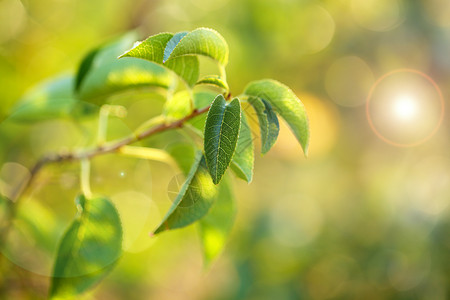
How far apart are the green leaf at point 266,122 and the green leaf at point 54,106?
316 mm

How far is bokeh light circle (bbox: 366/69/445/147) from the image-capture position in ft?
7.09

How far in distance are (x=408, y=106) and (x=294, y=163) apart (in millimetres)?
633

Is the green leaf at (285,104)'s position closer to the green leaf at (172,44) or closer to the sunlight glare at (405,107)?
the green leaf at (172,44)

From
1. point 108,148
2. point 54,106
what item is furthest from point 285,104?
point 54,106

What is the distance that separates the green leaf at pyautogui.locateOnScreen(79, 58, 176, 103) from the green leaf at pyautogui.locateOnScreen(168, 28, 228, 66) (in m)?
0.14

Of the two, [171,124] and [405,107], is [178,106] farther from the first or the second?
[405,107]

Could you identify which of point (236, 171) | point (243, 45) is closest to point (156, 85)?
point (236, 171)

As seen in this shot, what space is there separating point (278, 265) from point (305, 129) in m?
1.23

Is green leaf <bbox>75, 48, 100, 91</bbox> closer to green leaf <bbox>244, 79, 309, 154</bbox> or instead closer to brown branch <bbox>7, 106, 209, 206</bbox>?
brown branch <bbox>7, 106, 209, 206</bbox>

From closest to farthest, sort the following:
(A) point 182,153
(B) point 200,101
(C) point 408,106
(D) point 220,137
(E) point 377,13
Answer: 1. (D) point 220,137
2. (B) point 200,101
3. (A) point 182,153
4. (E) point 377,13
5. (C) point 408,106

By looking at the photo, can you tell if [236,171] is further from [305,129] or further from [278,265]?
[278,265]

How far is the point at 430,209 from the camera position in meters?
1.41

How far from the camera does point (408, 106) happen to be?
2.25 metres

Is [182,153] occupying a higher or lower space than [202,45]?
lower
